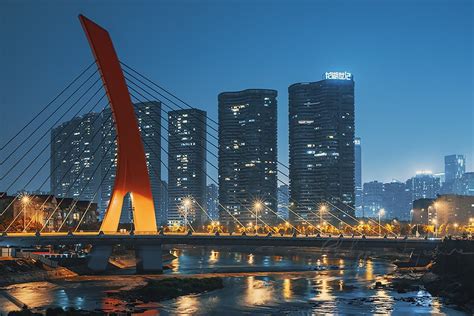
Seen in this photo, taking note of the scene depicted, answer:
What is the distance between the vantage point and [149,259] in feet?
227

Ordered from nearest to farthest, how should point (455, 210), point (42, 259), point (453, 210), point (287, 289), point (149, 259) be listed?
point (287, 289), point (42, 259), point (149, 259), point (453, 210), point (455, 210)

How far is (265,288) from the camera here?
58.0 m

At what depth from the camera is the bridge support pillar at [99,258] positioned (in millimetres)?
70062

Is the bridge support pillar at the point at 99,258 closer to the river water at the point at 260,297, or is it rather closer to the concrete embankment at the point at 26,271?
the concrete embankment at the point at 26,271

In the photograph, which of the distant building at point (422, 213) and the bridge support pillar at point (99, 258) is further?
the distant building at point (422, 213)

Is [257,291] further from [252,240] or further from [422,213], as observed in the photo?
[422,213]

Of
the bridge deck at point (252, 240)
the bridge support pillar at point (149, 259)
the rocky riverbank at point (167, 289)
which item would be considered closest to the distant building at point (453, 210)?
the bridge deck at point (252, 240)

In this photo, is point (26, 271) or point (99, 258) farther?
point (99, 258)

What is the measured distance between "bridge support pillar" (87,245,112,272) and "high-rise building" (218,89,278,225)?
95.0 m

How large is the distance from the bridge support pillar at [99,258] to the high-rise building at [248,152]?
94985mm

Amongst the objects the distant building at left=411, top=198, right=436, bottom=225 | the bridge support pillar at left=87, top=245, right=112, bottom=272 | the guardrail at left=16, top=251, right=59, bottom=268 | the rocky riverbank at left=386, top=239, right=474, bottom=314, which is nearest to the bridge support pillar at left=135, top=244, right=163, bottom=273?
the bridge support pillar at left=87, top=245, right=112, bottom=272

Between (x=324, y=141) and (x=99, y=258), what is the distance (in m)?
124

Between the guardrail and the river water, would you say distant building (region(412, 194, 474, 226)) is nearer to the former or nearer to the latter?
the river water

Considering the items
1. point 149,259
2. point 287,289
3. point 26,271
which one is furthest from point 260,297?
point 26,271
